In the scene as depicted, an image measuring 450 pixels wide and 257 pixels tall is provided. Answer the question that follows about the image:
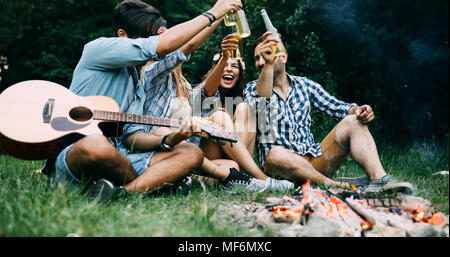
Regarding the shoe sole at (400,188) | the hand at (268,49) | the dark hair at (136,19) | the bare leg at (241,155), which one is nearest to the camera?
the shoe sole at (400,188)

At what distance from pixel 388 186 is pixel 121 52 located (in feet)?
6.55

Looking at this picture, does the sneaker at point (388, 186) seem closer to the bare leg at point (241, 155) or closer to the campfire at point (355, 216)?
the campfire at point (355, 216)

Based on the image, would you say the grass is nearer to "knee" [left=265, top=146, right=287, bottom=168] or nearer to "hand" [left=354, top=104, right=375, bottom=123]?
"knee" [left=265, top=146, right=287, bottom=168]

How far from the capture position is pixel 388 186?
2.57 metres

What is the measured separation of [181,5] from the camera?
6367 millimetres

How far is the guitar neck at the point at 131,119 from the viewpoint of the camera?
7.91ft

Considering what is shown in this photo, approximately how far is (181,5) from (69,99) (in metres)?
4.33

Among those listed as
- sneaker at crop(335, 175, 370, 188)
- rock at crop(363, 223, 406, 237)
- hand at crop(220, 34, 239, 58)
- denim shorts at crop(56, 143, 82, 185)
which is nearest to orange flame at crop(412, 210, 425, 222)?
rock at crop(363, 223, 406, 237)

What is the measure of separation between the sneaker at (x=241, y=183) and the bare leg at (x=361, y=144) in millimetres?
742

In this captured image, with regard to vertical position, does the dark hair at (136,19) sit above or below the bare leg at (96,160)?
above

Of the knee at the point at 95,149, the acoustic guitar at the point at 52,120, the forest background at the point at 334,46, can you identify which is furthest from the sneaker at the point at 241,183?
the forest background at the point at 334,46

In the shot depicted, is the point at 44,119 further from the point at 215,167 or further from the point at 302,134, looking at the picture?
the point at 302,134
